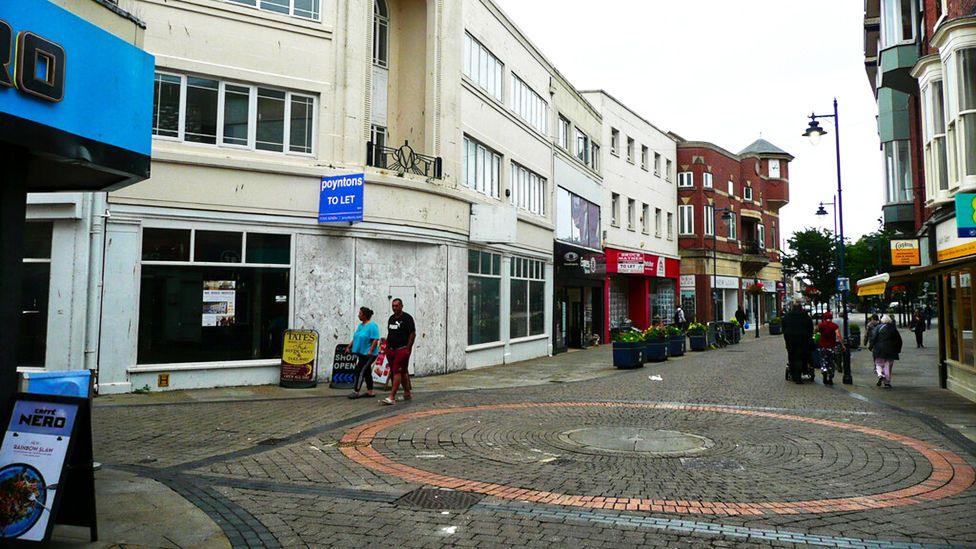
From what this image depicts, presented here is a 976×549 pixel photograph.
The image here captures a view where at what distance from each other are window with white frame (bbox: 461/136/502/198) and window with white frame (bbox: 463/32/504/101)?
5.95 feet

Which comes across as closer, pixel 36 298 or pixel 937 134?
pixel 36 298

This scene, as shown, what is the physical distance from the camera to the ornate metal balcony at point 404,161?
16.5 m

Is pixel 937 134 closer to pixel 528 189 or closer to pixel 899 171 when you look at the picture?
pixel 899 171

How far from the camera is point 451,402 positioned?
40.7ft

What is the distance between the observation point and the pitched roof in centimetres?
5203

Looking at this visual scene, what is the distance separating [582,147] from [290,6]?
17.6 m

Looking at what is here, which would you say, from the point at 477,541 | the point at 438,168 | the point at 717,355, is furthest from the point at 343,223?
the point at 717,355

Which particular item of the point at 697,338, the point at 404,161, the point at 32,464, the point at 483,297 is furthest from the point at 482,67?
the point at 32,464

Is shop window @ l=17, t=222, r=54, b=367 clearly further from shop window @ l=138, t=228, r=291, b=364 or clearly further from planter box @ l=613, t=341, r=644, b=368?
planter box @ l=613, t=341, r=644, b=368

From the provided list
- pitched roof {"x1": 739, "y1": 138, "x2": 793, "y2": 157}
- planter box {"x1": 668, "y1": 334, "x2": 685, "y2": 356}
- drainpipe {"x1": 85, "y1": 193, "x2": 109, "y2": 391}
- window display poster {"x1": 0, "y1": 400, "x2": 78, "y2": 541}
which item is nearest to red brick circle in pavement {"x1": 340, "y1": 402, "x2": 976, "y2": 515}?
window display poster {"x1": 0, "y1": 400, "x2": 78, "y2": 541}

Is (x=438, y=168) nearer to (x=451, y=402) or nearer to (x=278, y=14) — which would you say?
(x=278, y=14)

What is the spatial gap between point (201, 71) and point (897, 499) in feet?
45.5

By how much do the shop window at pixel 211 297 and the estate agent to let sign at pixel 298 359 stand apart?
55cm

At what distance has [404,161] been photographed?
55.0 ft
